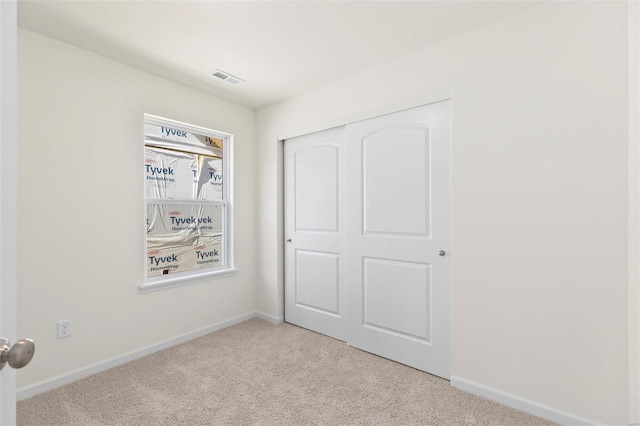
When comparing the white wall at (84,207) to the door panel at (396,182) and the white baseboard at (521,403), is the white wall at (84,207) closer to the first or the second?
the door panel at (396,182)

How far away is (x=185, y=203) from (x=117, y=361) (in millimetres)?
1411

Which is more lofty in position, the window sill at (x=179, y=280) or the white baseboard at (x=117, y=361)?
the window sill at (x=179, y=280)

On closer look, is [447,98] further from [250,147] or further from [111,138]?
[111,138]

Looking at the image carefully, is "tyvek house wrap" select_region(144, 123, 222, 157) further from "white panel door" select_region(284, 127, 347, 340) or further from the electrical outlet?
the electrical outlet

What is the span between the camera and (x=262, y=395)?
206 cm

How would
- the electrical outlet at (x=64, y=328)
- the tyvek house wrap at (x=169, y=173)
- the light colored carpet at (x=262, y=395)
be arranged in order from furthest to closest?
the tyvek house wrap at (x=169, y=173) < the electrical outlet at (x=64, y=328) < the light colored carpet at (x=262, y=395)

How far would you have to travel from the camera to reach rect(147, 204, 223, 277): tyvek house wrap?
2.81 m

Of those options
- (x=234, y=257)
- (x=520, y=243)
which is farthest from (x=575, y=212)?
(x=234, y=257)

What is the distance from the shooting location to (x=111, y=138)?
2.46 meters

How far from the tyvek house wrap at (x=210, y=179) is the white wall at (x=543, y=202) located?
2.11m

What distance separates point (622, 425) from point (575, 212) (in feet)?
3.69

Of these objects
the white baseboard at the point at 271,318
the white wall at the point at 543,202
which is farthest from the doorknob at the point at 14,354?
the white baseboard at the point at 271,318

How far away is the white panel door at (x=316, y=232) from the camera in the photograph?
297 cm

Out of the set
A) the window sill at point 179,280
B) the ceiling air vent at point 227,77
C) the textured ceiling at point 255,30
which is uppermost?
the textured ceiling at point 255,30
